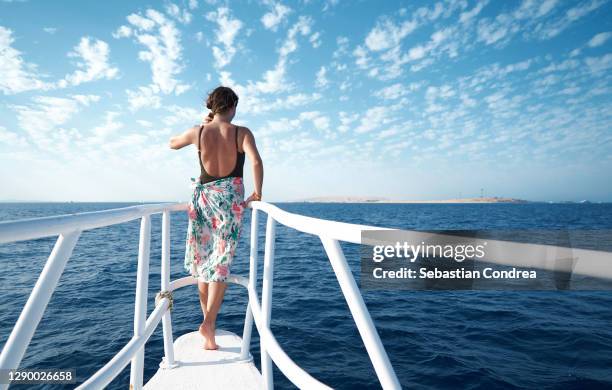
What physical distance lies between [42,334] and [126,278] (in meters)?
4.09

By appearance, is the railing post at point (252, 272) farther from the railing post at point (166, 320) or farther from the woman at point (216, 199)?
the railing post at point (166, 320)

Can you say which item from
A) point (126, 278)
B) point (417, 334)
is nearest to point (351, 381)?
point (417, 334)

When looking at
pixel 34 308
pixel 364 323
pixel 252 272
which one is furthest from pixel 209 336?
pixel 364 323

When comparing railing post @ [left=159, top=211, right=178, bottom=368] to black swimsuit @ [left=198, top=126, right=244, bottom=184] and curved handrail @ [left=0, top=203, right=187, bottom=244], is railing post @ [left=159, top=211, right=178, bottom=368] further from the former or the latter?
curved handrail @ [left=0, top=203, right=187, bottom=244]

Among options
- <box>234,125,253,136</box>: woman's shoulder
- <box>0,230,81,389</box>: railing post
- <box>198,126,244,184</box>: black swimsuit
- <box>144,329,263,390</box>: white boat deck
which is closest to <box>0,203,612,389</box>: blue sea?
<box>144,329,263,390</box>: white boat deck

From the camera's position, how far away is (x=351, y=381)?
412 cm

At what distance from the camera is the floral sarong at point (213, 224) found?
9.50 ft

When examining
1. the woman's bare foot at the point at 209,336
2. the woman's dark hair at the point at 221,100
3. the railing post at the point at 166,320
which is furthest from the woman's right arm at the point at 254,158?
the woman's bare foot at the point at 209,336

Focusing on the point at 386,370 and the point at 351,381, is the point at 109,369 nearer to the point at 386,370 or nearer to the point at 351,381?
the point at 386,370

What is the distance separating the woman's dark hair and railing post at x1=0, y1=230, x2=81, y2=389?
218cm

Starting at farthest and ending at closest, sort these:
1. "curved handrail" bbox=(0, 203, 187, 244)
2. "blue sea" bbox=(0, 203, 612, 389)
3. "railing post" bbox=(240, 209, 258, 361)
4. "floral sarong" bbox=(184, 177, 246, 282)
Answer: "blue sea" bbox=(0, 203, 612, 389)
"floral sarong" bbox=(184, 177, 246, 282)
"railing post" bbox=(240, 209, 258, 361)
"curved handrail" bbox=(0, 203, 187, 244)

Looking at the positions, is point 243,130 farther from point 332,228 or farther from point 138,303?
point 332,228

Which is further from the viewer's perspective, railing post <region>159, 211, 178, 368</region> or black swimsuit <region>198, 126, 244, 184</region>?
black swimsuit <region>198, 126, 244, 184</region>

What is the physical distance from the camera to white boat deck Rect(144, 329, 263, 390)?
241 centimetres
